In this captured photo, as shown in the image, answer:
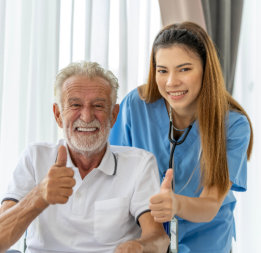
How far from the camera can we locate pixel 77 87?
1563mm

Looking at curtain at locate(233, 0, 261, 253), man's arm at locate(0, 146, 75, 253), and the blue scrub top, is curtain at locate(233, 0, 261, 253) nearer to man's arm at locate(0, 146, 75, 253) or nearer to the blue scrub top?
the blue scrub top

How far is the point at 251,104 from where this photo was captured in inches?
129

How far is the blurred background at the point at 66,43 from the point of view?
2.13 m

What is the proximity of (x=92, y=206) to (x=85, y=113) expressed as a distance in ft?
1.15

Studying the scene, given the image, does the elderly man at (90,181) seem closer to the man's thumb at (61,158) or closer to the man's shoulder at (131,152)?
the man's shoulder at (131,152)

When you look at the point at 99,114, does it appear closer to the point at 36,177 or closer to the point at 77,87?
the point at 77,87

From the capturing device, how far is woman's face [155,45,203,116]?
5.48 ft

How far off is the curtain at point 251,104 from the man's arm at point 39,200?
7.29 feet

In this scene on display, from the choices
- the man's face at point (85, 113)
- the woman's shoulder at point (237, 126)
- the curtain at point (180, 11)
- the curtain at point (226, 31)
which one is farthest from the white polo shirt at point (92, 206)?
the curtain at point (226, 31)

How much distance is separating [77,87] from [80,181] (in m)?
0.36

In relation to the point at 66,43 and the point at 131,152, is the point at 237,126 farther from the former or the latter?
the point at 66,43

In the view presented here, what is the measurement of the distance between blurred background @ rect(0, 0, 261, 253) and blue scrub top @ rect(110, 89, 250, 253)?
51cm

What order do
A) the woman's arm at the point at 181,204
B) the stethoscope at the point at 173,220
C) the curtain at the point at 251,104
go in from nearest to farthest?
the woman's arm at the point at 181,204 → the stethoscope at the point at 173,220 → the curtain at the point at 251,104

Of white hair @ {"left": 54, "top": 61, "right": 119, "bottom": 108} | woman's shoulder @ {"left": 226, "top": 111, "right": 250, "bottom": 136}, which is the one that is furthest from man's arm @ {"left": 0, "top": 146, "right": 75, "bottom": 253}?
woman's shoulder @ {"left": 226, "top": 111, "right": 250, "bottom": 136}
